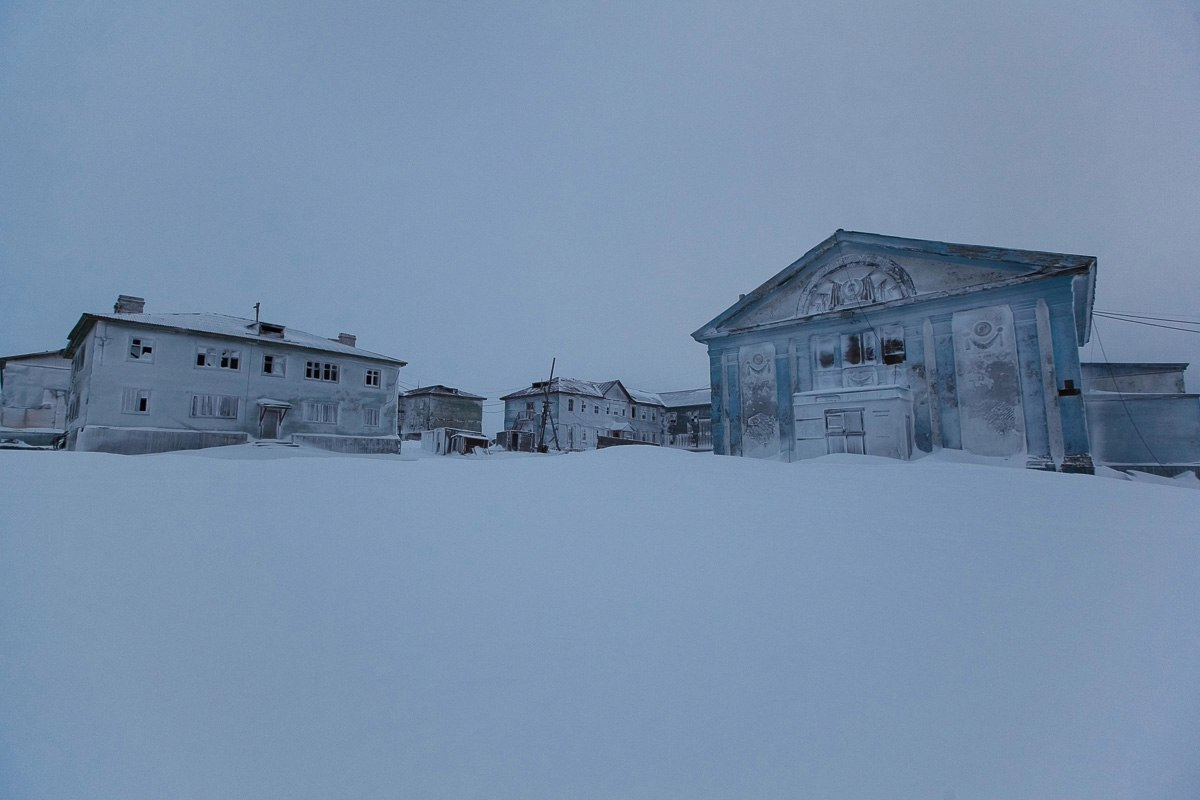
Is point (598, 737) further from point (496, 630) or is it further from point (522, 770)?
point (496, 630)

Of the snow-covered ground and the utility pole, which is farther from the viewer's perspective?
the utility pole

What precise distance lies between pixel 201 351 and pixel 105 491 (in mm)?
19883

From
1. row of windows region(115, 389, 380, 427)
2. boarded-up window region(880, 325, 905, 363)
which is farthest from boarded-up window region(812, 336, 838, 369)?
row of windows region(115, 389, 380, 427)

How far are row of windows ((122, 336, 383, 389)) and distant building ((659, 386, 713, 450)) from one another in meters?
28.2

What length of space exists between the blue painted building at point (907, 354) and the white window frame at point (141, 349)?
23628 mm

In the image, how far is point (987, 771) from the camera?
1.82 m

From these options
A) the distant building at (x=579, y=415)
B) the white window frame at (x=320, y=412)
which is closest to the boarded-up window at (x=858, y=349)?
the white window frame at (x=320, y=412)

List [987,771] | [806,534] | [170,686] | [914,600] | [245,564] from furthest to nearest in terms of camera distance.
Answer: [806,534], [245,564], [914,600], [170,686], [987,771]

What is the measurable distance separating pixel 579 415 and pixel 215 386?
26037mm

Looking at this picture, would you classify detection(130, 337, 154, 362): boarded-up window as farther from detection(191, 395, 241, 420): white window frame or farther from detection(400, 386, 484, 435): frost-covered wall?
detection(400, 386, 484, 435): frost-covered wall

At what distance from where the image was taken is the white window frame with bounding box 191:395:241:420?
2314 centimetres

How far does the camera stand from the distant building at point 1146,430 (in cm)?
1570

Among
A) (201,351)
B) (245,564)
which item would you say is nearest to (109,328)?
(201,351)

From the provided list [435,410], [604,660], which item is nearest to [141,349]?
[435,410]
